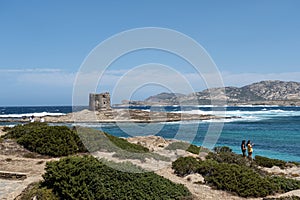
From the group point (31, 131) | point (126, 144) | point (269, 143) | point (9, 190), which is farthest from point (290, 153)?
point (9, 190)

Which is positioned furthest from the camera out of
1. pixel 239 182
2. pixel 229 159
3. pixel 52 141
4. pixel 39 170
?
pixel 229 159

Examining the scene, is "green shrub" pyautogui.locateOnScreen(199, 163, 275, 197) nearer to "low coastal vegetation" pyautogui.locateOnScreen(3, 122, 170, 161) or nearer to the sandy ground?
the sandy ground

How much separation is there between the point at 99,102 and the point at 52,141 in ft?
181

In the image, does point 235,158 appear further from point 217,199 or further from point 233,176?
point 217,199

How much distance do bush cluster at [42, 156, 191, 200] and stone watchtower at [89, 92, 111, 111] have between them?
5958cm

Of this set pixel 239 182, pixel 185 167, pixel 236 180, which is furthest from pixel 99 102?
pixel 239 182

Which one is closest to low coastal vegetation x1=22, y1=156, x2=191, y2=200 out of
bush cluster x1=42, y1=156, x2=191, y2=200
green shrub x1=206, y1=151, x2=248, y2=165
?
bush cluster x1=42, y1=156, x2=191, y2=200

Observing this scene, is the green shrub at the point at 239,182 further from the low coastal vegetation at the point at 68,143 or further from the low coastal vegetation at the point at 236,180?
the low coastal vegetation at the point at 68,143

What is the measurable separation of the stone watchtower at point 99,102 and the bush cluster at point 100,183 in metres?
59.6

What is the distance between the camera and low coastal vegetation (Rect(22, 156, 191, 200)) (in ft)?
33.8

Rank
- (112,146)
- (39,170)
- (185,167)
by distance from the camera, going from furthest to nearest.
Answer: (112,146) < (185,167) < (39,170)

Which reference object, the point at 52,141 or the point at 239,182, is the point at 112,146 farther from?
the point at 239,182

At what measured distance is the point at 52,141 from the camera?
18.7m

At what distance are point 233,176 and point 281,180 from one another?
2597 mm
